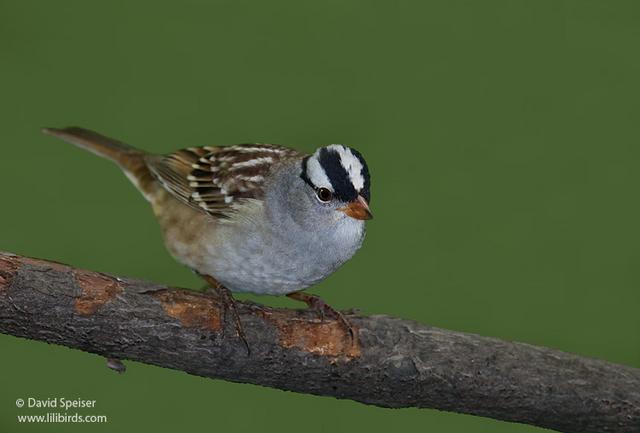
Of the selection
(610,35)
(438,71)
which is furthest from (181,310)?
(610,35)

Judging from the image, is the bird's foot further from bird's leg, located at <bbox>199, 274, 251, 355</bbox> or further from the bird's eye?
the bird's eye

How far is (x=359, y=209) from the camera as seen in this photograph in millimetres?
3602

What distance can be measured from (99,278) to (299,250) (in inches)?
36.1

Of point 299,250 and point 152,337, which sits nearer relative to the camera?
point 152,337

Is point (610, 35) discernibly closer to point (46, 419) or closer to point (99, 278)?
point (99, 278)

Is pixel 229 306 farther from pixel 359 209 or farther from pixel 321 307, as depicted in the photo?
pixel 359 209

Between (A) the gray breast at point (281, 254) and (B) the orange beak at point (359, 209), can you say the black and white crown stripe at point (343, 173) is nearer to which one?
(B) the orange beak at point (359, 209)

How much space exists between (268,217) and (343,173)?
498mm

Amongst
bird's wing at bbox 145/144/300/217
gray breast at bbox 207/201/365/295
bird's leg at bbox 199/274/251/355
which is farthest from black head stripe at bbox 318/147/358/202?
bird's leg at bbox 199/274/251/355

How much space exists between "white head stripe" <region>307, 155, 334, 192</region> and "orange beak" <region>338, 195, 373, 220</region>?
12 centimetres

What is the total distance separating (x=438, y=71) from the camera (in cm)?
504

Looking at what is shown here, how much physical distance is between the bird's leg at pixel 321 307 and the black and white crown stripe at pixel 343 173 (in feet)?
1.66

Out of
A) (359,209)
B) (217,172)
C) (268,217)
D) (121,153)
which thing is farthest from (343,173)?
(121,153)

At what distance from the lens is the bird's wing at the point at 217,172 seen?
411cm
